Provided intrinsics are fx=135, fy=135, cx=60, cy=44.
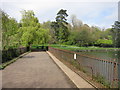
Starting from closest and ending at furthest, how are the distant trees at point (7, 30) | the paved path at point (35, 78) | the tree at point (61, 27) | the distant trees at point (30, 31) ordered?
the paved path at point (35, 78)
the distant trees at point (7, 30)
the distant trees at point (30, 31)
the tree at point (61, 27)

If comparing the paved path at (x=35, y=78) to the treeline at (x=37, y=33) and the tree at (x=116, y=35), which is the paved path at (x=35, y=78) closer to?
the treeline at (x=37, y=33)

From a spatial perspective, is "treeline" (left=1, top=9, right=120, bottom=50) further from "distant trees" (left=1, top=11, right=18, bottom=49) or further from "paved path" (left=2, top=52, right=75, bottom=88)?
"paved path" (left=2, top=52, right=75, bottom=88)

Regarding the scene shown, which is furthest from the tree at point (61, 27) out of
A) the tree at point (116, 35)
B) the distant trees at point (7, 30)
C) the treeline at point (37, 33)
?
the distant trees at point (7, 30)

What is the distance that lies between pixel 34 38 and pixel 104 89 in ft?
98.5

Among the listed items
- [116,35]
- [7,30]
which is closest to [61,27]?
[116,35]

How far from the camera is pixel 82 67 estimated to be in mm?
7988

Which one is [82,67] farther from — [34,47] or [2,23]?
[34,47]

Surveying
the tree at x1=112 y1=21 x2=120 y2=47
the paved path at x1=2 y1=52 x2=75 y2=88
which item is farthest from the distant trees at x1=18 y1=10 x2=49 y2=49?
the tree at x1=112 y1=21 x2=120 y2=47

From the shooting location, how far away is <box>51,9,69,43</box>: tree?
66000mm

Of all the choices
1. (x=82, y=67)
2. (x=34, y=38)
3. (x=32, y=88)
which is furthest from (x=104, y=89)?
(x=34, y=38)

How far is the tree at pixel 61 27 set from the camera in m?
66.0

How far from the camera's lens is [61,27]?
67.3 meters

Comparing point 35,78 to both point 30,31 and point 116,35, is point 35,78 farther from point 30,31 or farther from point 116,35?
point 116,35

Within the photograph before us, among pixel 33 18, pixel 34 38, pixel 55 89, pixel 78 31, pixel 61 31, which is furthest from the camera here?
pixel 78 31
